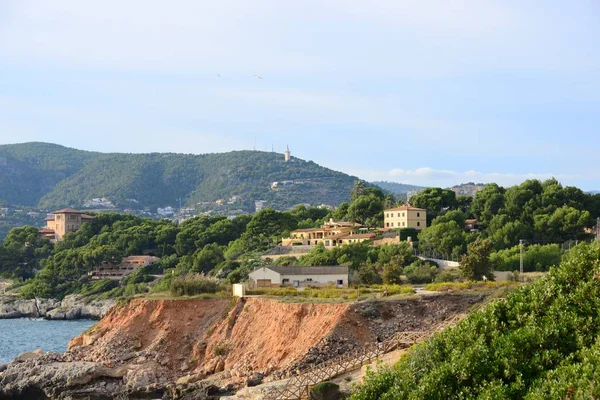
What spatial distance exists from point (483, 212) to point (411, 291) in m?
36.0

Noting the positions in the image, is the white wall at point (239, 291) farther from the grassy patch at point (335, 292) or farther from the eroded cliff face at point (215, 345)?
the eroded cliff face at point (215, 345)

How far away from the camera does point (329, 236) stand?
81.3 metres

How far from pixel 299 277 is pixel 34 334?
88.3ft

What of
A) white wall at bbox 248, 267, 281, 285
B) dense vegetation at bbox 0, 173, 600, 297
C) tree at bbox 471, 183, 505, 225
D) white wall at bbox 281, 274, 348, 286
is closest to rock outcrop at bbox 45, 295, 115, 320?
dense vegetation at bbox 0, 173, 600, 297

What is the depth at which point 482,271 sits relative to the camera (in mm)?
48969

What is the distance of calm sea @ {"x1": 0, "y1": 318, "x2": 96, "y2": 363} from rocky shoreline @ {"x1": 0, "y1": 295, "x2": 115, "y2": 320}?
82.6 inches

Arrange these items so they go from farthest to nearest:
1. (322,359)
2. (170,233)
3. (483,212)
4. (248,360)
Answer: (170,233), (483,212), (248,360), (322,359)

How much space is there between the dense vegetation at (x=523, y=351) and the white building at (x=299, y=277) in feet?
91.5

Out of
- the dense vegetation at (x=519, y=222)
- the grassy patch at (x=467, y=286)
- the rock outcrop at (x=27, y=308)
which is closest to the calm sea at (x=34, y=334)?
the rock outcrop at (x=27, y=308)

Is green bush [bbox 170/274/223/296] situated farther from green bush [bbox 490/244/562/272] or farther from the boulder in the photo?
green bush [bbox 490/244/562/272]

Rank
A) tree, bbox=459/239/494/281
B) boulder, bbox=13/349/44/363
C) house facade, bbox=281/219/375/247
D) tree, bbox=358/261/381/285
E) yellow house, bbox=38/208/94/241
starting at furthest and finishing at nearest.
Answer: yellow house, bbox=38/208/94/241
house facade, bbox=281/219/375/247
tree, bbox=358/261/381/285
tree, bbox=459/239/494/281
boulder, bbox=13/349/44/363

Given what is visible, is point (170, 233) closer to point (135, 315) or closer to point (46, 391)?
point (135, 315)

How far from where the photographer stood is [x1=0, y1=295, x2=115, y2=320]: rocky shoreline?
279 feet

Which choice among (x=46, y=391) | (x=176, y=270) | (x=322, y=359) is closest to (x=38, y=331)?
(x=176, y=270)
